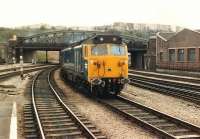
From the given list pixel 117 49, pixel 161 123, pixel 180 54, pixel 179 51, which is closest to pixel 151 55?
pixel 179 51

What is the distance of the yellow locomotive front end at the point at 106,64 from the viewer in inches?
813

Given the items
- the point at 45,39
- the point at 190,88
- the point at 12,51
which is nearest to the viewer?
the point at 190,88

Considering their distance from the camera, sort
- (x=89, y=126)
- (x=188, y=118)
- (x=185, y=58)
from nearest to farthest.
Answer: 1. (x=89, y=126)
2. (x=188, y=118)
3. (x=185, y=58)

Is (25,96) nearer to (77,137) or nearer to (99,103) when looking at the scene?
(99,103)

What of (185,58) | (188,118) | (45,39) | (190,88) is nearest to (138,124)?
(188,118)

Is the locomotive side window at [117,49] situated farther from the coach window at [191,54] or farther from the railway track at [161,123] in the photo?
the coach window at [191,54]

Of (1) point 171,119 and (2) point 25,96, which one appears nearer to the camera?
(1) point 171,119

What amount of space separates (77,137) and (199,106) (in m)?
8.23

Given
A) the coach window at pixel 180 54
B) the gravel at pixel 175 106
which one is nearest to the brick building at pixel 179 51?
the coach window at pixel 180 54

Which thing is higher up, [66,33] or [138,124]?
[66,33]

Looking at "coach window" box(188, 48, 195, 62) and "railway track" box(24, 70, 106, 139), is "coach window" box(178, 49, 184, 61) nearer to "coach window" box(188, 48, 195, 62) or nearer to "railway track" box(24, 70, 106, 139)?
"coach window" box(188, 48, 195, 62)

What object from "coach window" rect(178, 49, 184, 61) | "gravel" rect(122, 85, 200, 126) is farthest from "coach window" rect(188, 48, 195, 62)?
"gravel" rect(122, 85, 200, 126)

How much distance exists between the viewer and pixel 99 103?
19422 millimetres

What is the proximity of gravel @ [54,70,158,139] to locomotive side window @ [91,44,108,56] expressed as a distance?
102 inches
